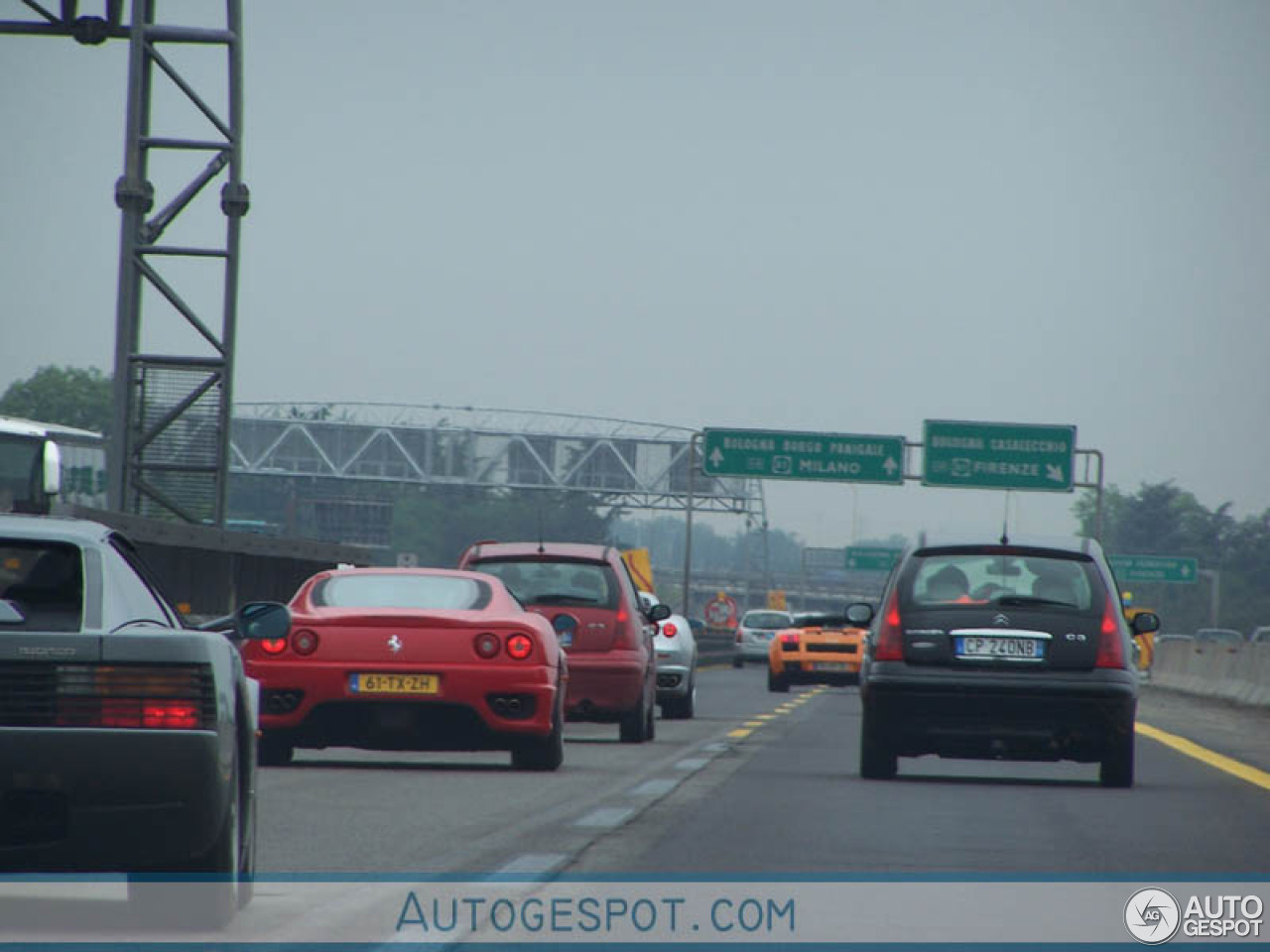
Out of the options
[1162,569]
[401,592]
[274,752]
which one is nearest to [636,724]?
[401,592]

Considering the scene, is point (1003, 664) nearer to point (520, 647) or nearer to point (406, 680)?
point (520, 647)

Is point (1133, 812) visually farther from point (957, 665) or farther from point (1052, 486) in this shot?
point (1052, 486)

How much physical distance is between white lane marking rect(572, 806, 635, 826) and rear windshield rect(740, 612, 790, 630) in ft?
156

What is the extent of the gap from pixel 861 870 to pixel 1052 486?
57757 millimetres

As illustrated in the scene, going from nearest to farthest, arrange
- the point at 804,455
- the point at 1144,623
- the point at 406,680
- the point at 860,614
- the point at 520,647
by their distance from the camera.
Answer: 1. the point at 406,680
2. the point at 520,647
3. the point at 860,614
4. the point at 1144,623
5. the point at 804,455

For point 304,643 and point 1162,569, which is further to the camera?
point 1162,569

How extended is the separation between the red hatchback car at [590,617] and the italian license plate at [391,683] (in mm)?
3518

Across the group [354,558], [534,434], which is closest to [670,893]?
[354,558]

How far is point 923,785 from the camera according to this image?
49.3 feet

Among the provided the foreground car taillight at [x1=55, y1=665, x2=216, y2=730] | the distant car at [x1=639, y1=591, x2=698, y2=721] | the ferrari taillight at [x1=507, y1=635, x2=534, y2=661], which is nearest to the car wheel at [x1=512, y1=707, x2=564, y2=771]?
Result: the ferrari taillight at [x1=507, y1=635, x2=534, y2=661]

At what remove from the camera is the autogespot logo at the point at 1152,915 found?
803 centimetres

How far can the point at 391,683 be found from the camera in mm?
14875

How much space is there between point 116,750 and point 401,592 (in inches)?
367

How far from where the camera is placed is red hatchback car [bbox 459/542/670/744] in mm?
18812
